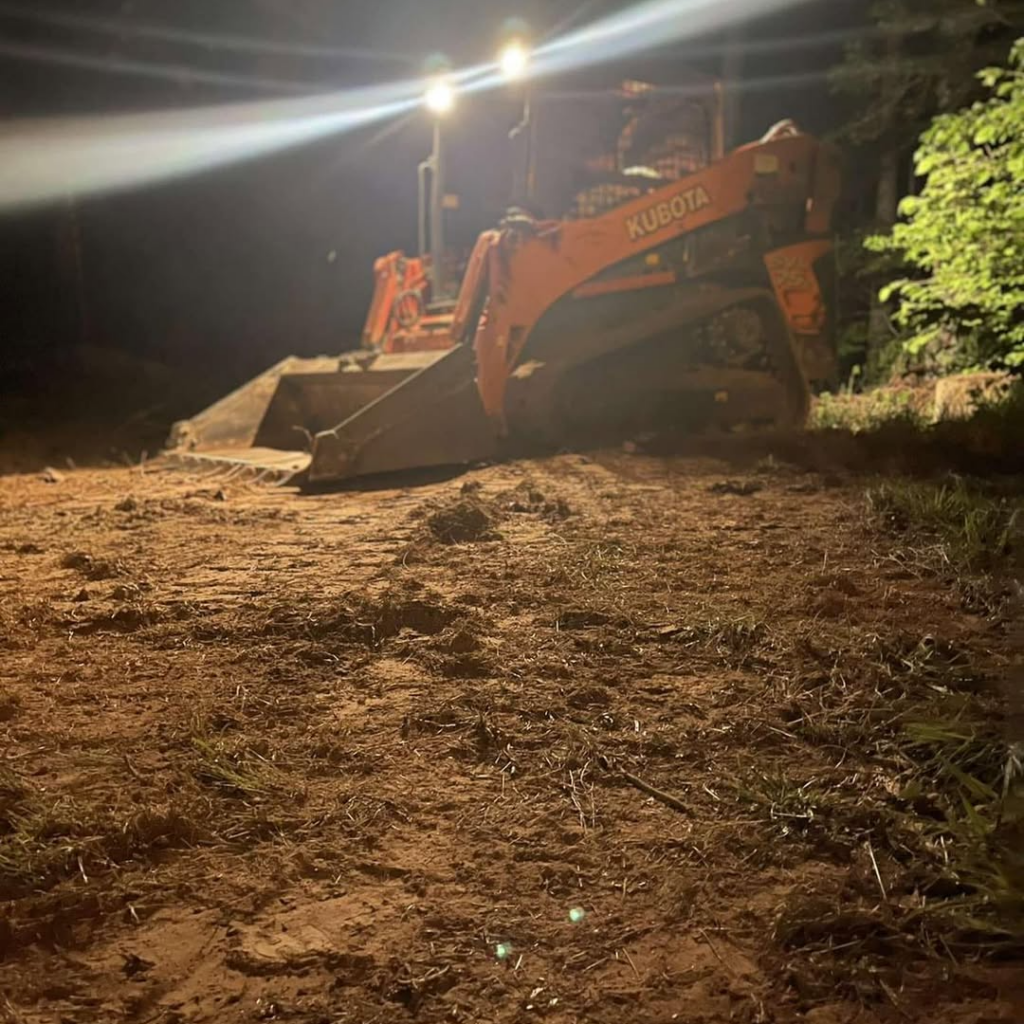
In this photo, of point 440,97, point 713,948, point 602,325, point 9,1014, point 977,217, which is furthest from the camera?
point 440,97

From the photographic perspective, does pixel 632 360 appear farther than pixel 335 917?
Yes

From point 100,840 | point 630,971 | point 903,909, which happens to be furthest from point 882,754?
point 100,840

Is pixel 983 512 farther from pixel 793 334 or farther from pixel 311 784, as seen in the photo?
pixel 793 334

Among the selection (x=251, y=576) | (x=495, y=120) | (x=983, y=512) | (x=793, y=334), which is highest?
(x=495, y=120)

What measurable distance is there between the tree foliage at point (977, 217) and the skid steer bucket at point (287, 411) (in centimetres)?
385

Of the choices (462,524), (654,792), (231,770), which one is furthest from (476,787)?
(462,524)

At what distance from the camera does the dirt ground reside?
136 centimetres

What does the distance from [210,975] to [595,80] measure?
7.43 meters

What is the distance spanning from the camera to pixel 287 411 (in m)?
7.13

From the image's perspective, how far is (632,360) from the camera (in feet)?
22.1

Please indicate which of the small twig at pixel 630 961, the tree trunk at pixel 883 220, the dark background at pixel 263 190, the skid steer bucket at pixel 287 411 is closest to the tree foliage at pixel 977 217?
the dark background at pixel 263 190

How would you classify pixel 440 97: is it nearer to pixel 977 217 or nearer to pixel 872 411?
pixel 977 217

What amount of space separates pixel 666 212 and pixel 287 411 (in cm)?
364

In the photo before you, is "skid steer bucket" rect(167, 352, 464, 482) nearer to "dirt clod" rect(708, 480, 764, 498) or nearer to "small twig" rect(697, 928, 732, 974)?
"dirt clod" rect(708, 480, 764, 498)
